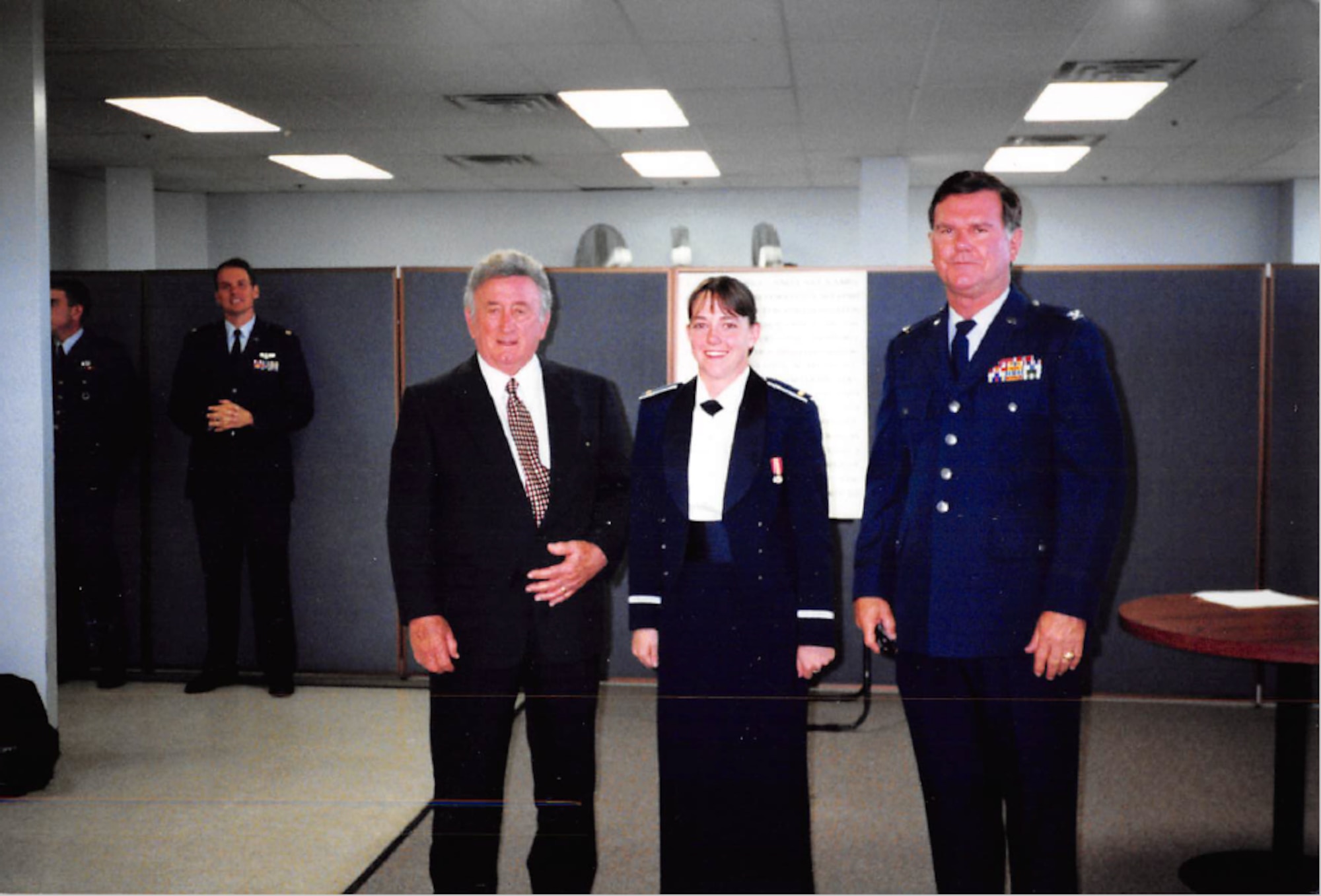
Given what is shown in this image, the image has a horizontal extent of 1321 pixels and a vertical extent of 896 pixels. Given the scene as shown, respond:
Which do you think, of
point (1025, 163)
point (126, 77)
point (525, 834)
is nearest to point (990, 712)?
point (525, 834)

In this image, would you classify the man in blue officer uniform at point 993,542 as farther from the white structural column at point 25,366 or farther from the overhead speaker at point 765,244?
the overhead speaker at point 765,244

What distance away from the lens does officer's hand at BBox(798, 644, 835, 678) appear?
1.83 m

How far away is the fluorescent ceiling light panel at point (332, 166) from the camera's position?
506 centimetres

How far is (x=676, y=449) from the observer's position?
6.07 feet

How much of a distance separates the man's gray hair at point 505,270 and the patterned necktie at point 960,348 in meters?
0.81

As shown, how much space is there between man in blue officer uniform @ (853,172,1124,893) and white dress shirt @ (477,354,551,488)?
2.22ft

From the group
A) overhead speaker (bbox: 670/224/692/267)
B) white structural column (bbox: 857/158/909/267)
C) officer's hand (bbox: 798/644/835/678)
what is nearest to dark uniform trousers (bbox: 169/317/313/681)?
officer's hand (bbox: 798/644/835/678)

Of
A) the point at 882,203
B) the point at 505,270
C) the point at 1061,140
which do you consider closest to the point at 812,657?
the point at 505,270

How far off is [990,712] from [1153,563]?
5.39 ft

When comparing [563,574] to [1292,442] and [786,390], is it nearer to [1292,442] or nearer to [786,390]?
[786,390]

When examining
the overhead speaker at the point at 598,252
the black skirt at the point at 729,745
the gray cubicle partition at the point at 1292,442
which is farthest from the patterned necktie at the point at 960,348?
the overhead speaker at the point at 598,252

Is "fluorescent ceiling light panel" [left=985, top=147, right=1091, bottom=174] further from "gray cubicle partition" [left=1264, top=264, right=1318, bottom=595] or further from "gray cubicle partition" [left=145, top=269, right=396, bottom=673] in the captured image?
"gray cubicle partition" [left=145, top=269, right=396, bottom=673]

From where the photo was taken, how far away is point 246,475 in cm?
257

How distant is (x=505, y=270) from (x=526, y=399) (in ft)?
0.87
